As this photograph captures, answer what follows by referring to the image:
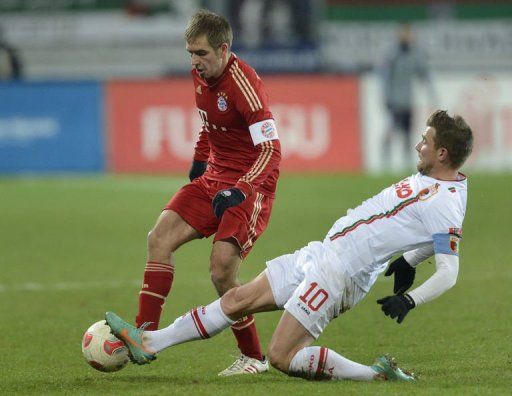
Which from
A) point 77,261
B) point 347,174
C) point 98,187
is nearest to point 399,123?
point 347,174

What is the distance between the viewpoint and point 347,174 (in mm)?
19156

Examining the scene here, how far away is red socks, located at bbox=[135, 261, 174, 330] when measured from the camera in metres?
6.57

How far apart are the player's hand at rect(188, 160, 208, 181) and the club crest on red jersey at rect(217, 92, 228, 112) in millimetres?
567

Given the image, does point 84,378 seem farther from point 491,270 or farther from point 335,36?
point 335,36

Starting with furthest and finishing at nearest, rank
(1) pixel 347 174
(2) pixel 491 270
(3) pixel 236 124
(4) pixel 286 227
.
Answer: (1) pixel 347 174 < (4) pixel 286 227 < (2) pixel 491 270 < (3) pixel 236 124

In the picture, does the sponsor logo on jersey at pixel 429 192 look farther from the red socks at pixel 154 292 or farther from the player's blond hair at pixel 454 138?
the red socks at pixel 154 292

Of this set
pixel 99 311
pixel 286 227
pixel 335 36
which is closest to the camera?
pixel 99 311

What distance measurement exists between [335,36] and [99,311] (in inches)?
812

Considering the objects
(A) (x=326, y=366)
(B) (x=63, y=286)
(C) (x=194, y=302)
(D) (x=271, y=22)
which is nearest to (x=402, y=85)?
(D) (x=271, y=22)

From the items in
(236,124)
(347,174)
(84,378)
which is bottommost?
(347,174)

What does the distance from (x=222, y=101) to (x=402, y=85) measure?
12.9 metres

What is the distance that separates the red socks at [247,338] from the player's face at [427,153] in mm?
1355

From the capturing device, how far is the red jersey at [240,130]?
661cm

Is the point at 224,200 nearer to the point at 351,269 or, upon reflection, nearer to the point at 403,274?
the point at 351,269
